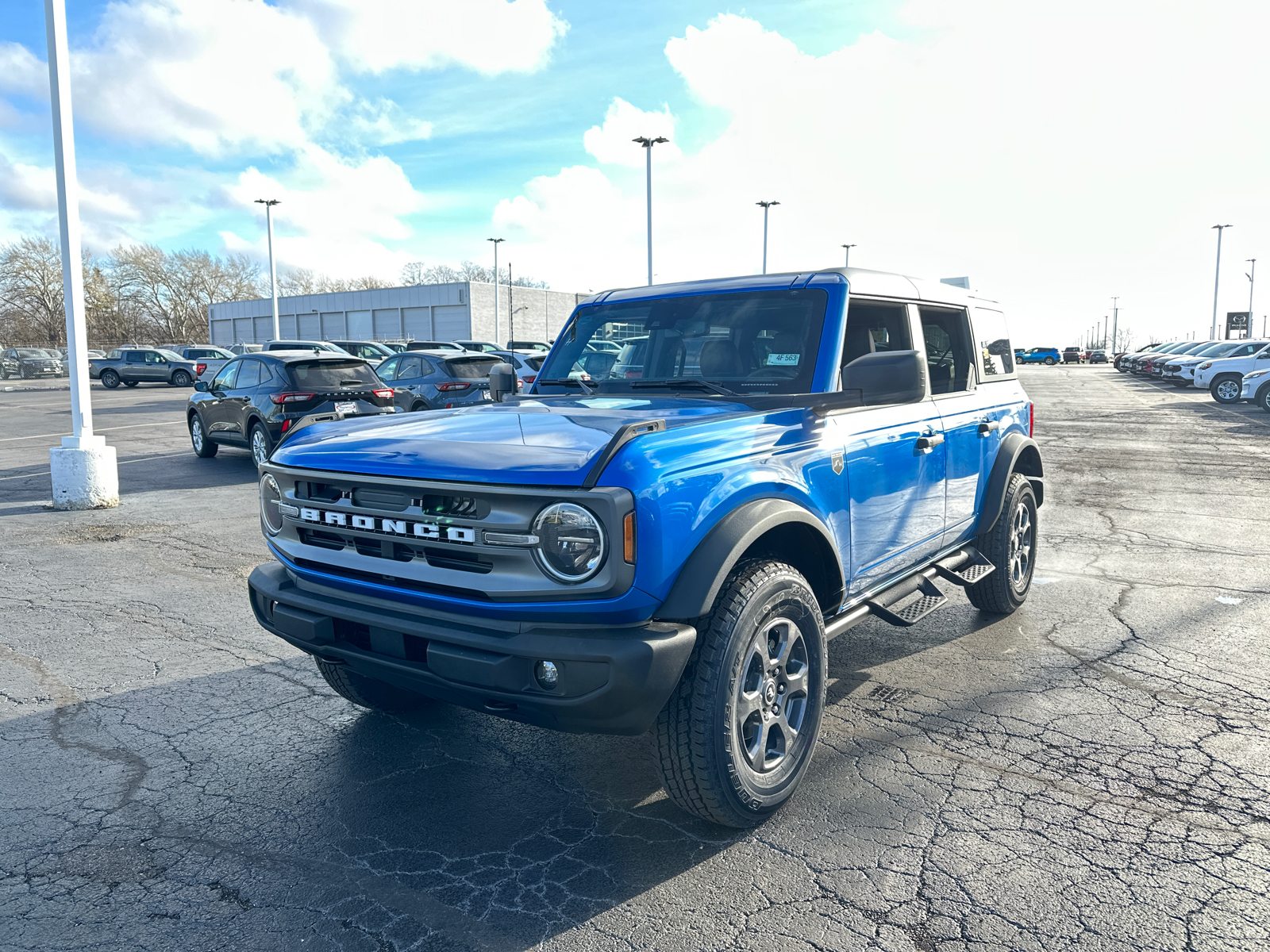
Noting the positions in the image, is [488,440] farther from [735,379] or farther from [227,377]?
[227,377]

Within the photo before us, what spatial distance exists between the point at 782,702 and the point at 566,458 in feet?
4.15

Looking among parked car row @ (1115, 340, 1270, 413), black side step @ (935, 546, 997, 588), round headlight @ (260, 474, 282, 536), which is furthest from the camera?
parked car row @ (1115, 340, 1270, 413)

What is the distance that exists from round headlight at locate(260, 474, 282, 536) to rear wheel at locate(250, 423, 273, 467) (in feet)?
31.1

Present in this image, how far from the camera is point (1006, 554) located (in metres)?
5.41

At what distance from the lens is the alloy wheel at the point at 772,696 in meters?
3.12

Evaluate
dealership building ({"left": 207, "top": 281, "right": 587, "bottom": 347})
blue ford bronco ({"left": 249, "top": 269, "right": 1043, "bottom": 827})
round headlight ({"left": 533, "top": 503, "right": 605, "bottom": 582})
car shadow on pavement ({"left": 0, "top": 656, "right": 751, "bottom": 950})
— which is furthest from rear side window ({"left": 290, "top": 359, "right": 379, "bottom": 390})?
dealership building ({"left": 207, "top": 281, "right": 587, "bottom": 347})

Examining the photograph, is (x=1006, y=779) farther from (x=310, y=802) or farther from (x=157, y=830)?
(x=157, y=830)

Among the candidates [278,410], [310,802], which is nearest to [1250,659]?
[310,802]

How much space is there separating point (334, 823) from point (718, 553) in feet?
5.59

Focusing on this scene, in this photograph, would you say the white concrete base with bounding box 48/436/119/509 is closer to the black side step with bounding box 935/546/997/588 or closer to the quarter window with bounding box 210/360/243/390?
the quarter window with bounding box 210/360/243/390

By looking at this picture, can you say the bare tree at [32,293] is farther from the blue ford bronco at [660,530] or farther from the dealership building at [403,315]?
the blue ford bronco at [660,530]

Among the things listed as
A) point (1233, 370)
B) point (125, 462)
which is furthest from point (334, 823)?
point (1233, 370)

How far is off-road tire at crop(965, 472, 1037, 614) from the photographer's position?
536 cm

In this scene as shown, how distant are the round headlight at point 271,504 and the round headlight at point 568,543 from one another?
4.58ft
